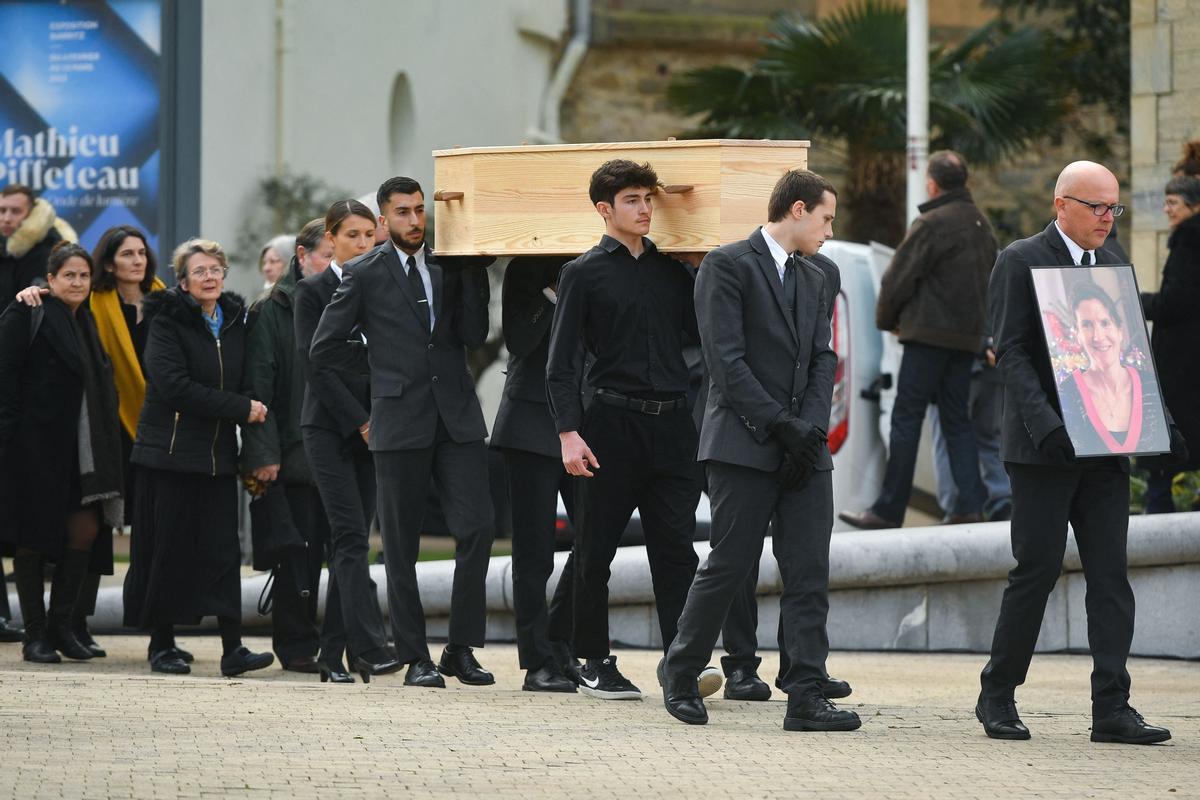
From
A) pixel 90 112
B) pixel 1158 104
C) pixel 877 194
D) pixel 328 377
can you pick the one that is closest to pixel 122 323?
pixel 328 377

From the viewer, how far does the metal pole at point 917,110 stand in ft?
50.3

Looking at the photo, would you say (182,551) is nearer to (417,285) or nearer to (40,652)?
(40,652)

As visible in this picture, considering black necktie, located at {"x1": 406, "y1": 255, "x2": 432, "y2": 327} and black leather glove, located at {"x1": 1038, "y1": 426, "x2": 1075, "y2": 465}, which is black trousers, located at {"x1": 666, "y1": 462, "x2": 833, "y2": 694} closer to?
black leather glove, located at {"x1": 1038, "y1": 426, "x2": 1075, "y2": 465}

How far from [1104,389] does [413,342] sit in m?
2.79

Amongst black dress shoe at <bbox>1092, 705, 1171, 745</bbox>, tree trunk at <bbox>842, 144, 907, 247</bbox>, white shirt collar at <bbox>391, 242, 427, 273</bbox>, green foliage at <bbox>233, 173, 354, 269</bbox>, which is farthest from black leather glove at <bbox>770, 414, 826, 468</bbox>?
tree trunk at <bbox>842, 144, 907, 247</bbox>

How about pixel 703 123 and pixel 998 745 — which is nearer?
pixel 998 745

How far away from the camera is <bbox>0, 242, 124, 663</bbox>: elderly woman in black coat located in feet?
32.1

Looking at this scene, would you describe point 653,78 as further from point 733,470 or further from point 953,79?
point 733,470

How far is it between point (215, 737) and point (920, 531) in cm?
481

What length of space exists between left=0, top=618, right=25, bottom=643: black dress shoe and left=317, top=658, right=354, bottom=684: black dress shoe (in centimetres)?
187

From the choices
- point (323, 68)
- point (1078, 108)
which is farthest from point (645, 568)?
point (1078, 108)

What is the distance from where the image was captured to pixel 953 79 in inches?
744

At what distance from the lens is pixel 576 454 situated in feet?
24.7

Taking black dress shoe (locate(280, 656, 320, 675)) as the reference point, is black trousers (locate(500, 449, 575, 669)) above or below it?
above
